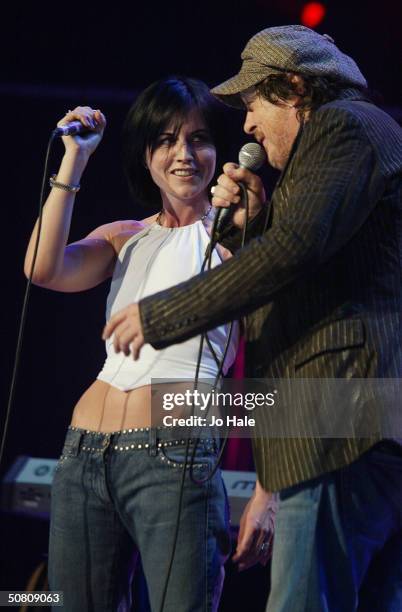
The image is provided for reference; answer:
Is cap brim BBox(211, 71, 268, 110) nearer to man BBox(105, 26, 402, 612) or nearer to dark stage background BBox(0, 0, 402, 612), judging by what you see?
man BBox(105, 26, 402, 612)

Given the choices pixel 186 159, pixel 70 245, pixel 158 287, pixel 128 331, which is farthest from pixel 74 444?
pixel 186 159

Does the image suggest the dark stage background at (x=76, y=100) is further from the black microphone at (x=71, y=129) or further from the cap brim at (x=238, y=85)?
the cap brim at (x=238, y=85)

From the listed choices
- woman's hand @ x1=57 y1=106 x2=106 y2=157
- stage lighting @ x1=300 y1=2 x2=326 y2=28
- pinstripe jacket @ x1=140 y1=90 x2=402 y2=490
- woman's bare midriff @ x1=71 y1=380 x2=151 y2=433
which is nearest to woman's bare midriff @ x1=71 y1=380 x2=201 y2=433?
woman's bare midriff @ x1=71 y1=380 x2=151 y2=433

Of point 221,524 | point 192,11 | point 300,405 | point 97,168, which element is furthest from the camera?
point 97,168

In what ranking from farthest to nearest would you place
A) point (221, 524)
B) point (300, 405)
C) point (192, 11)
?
1. point (192, 11)
2. point (221, 524)
3. point (300, 405)

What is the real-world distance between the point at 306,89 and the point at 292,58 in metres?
0.06

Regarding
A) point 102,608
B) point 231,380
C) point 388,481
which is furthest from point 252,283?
point 102,608

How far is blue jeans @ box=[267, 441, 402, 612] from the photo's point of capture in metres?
1.38

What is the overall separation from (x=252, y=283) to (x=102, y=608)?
0.91 metres

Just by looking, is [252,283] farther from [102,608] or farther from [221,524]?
[102,608]

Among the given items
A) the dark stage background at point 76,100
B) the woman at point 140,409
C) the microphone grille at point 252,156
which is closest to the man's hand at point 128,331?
the woman at point 140,409

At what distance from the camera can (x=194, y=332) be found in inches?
52.9

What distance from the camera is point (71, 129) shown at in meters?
2.10

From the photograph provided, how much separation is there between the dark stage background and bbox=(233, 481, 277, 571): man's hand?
1908 millimetres
